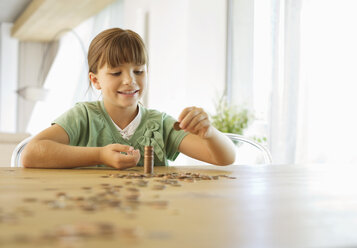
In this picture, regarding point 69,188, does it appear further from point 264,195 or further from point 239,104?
point 239,104

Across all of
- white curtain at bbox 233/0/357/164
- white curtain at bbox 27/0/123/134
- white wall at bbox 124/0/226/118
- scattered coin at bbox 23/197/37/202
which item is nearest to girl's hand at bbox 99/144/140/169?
scattered coin at bbox 23/197/37/202

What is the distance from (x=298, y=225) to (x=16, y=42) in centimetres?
960

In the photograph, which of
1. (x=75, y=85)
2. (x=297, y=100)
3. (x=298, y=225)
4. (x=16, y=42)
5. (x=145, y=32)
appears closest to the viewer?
(x=298, y=225)

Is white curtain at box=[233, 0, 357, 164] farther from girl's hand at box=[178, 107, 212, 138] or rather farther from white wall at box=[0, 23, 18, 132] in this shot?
white wall at box=[0, 23, 18, 132]

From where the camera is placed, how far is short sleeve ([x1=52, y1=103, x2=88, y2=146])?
4.86 feet

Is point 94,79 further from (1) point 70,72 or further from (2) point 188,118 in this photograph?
(1) point 70,72

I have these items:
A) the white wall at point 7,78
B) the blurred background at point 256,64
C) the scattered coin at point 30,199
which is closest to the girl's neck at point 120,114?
the scattered coin at point 30,199

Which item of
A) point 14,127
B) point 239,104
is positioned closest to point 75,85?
point 14,127

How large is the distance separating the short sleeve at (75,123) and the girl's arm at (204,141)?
350 mm

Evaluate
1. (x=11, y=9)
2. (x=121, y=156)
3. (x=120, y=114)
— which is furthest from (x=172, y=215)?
(x=11, y=9)

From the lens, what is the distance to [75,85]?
7.71 metres

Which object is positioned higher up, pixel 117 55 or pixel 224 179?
pixel 117 55

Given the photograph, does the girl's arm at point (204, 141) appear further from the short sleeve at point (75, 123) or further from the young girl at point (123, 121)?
the short sleeve at point (75, 123)

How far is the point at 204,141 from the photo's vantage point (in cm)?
151
